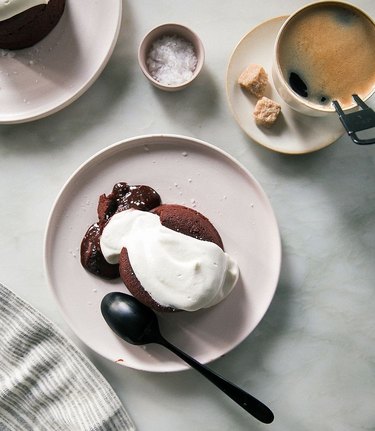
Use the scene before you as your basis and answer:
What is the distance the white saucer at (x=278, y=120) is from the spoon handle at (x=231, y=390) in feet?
1.68

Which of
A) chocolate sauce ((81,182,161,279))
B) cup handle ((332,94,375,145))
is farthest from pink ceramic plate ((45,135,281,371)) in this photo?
cup handle ((332,94,375,145))

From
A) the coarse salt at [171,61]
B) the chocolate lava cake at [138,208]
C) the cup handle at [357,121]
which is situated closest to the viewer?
the cup handle at [357,121]

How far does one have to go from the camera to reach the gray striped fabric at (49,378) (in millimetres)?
1503

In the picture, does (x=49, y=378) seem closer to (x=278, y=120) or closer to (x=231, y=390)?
(x=231, y=390)

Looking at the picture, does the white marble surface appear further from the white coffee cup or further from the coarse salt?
the white coffee cup

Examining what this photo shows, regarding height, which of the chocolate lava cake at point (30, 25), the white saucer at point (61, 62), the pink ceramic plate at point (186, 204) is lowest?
the pink ceramic plate at point (186, 204)

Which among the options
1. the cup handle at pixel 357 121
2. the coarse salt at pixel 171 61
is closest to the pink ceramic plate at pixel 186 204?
the coarse salt at pixel 171 61

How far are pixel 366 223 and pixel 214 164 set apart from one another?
41 centimetres

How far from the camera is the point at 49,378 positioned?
1.52 meters

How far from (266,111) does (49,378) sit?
0.82 m

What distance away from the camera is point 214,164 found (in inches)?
58.2

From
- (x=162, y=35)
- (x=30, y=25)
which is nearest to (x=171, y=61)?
(x=162, y=35)

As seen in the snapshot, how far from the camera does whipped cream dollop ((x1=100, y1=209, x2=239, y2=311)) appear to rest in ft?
4.27

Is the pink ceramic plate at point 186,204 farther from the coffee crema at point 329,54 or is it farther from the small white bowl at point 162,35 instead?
the coffee crema at point 329,54
